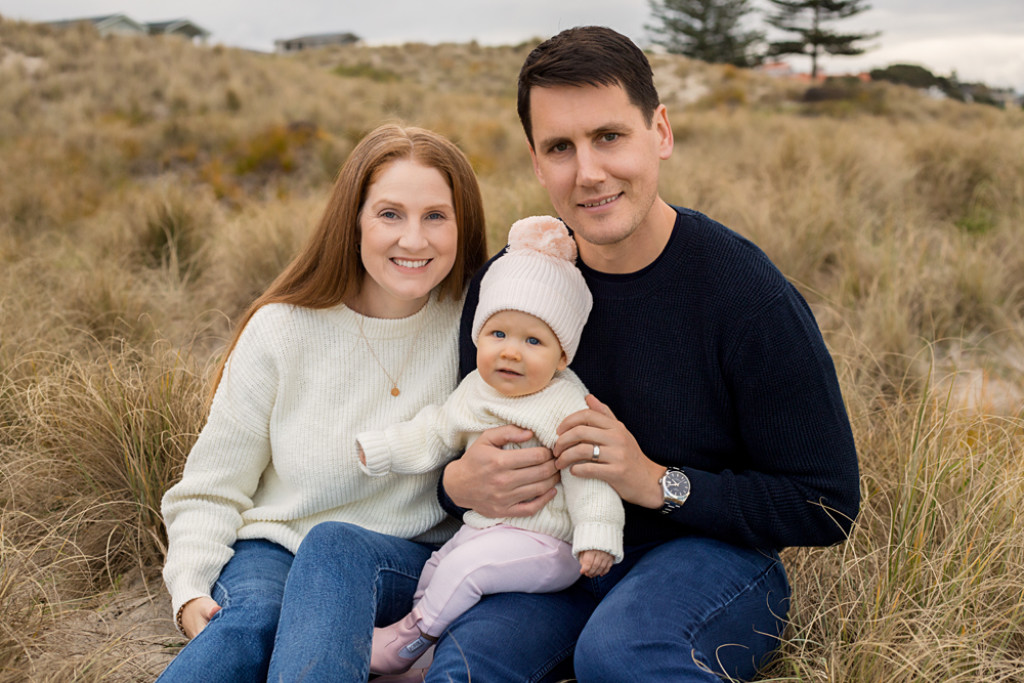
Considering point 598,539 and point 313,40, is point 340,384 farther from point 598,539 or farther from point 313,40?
point 313,40

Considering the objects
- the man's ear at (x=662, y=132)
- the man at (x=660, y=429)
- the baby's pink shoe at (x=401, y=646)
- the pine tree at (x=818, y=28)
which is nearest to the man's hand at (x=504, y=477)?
the man at (x=660, y=429)

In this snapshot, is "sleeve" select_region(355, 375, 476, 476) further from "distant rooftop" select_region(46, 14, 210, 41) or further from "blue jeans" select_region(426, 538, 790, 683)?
"distant rooftop" select_region(46, 14, 210, 41)

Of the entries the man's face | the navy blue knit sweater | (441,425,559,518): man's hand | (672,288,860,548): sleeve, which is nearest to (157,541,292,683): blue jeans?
(441,425,559,518): man's hand

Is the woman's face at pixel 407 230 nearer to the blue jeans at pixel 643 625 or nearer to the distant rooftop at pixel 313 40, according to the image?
the blue jeans at pixel 643 625

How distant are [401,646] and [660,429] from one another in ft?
3.01

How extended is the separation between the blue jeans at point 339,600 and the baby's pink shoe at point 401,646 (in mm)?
72

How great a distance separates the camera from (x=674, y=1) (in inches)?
1432

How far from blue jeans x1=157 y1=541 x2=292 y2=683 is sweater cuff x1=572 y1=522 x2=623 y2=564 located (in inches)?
33.6

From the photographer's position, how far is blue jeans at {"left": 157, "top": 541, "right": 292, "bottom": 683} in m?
1.89

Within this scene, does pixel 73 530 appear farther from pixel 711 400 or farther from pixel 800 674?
pixel 800 674

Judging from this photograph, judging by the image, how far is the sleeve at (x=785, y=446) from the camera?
1.92m

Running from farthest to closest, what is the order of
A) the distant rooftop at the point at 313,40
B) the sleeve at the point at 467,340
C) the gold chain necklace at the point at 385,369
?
the distant rooftop at the point at 313,40, the gold chain necklace at the point at 385,369, the sleeve at the point at 467,340

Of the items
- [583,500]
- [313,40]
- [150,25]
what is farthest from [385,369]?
[313,40]

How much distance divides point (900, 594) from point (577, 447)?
3.07 feet
